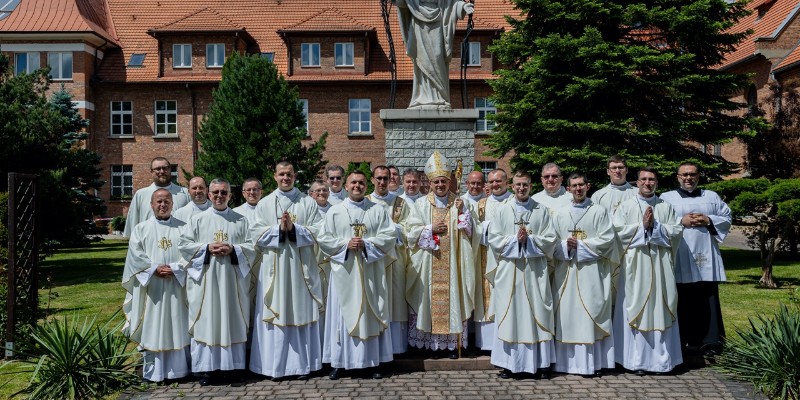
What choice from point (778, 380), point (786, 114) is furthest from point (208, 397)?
point (786, 114)

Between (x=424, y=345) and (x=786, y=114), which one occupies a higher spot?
(x=786, y=114)

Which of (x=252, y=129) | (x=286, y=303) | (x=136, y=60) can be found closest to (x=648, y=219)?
(x=286, y=303)

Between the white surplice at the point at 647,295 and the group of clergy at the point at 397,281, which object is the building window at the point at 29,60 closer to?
the group of clergy at the point at 397,281

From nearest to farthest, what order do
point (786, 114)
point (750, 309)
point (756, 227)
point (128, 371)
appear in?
point (128, 371) → point (750, 309) → point (756, 227) → point (786, 114)

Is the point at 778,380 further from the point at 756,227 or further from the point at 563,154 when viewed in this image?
the point at 563,154

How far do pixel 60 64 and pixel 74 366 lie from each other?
99.9ft

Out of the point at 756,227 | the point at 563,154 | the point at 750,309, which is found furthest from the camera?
the point at 563,154

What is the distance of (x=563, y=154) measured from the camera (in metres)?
18.3

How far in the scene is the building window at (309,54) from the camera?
111 feet

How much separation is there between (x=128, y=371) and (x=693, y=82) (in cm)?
1607

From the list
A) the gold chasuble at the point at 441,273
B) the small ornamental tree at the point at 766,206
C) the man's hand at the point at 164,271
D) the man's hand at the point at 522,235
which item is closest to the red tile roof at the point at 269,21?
the small ornamental tree at the point at 766,206

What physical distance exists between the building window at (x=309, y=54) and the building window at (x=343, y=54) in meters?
0.95

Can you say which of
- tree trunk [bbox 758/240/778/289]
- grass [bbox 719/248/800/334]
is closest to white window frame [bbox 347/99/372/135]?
grass [bbox 719/248/800/334]

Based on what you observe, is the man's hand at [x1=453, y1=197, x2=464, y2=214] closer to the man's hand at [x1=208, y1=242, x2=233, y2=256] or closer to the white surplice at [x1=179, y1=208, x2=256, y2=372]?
the white surplice at [x1=179, y1=208, x2=256, y2=372]
